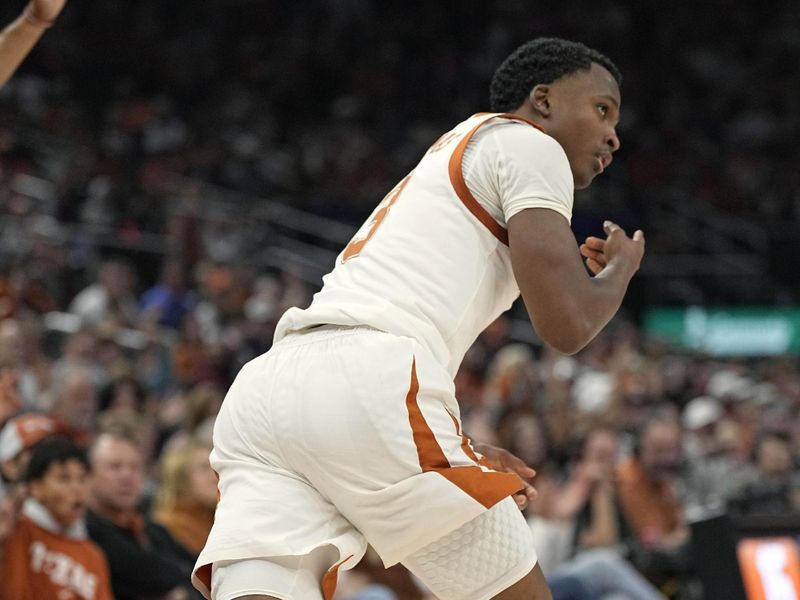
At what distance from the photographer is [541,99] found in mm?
2779

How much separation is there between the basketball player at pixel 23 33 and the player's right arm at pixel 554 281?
1.53 metres

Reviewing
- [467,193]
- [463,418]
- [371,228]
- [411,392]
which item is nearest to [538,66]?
[467,193]

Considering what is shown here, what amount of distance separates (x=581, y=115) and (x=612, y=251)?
293 mm

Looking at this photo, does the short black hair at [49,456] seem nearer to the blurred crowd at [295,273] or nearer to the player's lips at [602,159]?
the blurred crowd at [295,273]

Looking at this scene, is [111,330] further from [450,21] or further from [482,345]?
[450,21]

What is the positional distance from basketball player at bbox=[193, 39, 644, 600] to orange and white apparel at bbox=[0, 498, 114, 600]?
1.86 m

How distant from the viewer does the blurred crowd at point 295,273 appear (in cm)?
588

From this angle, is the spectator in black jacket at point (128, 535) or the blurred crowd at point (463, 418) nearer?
the spectator in black jacket at point (128, 535)

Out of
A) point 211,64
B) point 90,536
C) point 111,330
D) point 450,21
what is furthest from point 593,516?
point 450,21

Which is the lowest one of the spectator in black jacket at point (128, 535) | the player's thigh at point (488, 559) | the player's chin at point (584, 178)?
the spectator in black jacket at point (128, 535)

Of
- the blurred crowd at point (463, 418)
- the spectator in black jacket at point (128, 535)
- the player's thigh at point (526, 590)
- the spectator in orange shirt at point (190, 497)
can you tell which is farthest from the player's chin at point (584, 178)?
the spectator in orange shirt at point (190, 497)

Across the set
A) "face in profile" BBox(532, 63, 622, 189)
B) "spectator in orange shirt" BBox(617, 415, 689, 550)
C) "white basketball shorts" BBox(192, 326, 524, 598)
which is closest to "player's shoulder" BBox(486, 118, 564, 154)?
"face in profile" BBox(532, 63, 622, 189)

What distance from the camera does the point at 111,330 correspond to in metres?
9.16

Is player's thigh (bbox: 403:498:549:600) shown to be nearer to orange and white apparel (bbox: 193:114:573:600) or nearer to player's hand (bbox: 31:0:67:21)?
orange and white apparel (bbox: 193:114:573:600)
